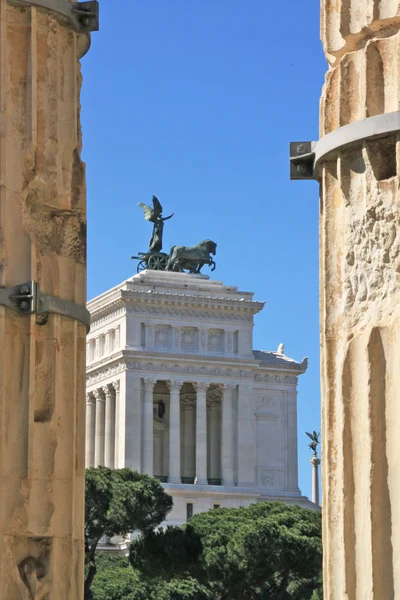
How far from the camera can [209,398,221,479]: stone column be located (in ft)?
336

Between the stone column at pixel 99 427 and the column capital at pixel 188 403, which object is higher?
the column capital at pixel 188 403

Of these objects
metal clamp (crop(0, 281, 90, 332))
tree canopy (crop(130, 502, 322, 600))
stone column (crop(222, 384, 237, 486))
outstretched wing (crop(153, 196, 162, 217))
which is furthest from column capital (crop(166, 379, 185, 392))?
metal clamp (crop(0, 281, 90, 332))

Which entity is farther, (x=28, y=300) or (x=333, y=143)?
(x=28, y=300)

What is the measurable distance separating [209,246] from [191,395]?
9.35 metres

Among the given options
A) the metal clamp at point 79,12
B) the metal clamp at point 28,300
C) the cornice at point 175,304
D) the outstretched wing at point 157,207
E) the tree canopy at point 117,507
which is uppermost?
the outstretched wing at point 157,207

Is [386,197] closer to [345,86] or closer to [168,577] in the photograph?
[345,86]

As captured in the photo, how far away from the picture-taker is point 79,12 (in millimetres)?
11188

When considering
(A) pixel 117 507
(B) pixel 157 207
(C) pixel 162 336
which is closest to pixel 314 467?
(C) pixel 162 336

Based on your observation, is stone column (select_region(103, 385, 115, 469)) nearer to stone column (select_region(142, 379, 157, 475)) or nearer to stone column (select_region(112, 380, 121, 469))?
stone column (select_region(112, 380, 121, 469))

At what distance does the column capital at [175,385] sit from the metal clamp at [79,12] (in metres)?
88.0

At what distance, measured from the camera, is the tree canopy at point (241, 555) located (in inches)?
2114

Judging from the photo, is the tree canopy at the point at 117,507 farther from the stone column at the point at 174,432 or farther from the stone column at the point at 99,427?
the stone column at the point at 99,427

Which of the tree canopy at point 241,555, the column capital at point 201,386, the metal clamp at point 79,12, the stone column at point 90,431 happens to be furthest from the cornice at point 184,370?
the metal clamp at point 79,12

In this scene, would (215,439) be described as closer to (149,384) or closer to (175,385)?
(175,385)
